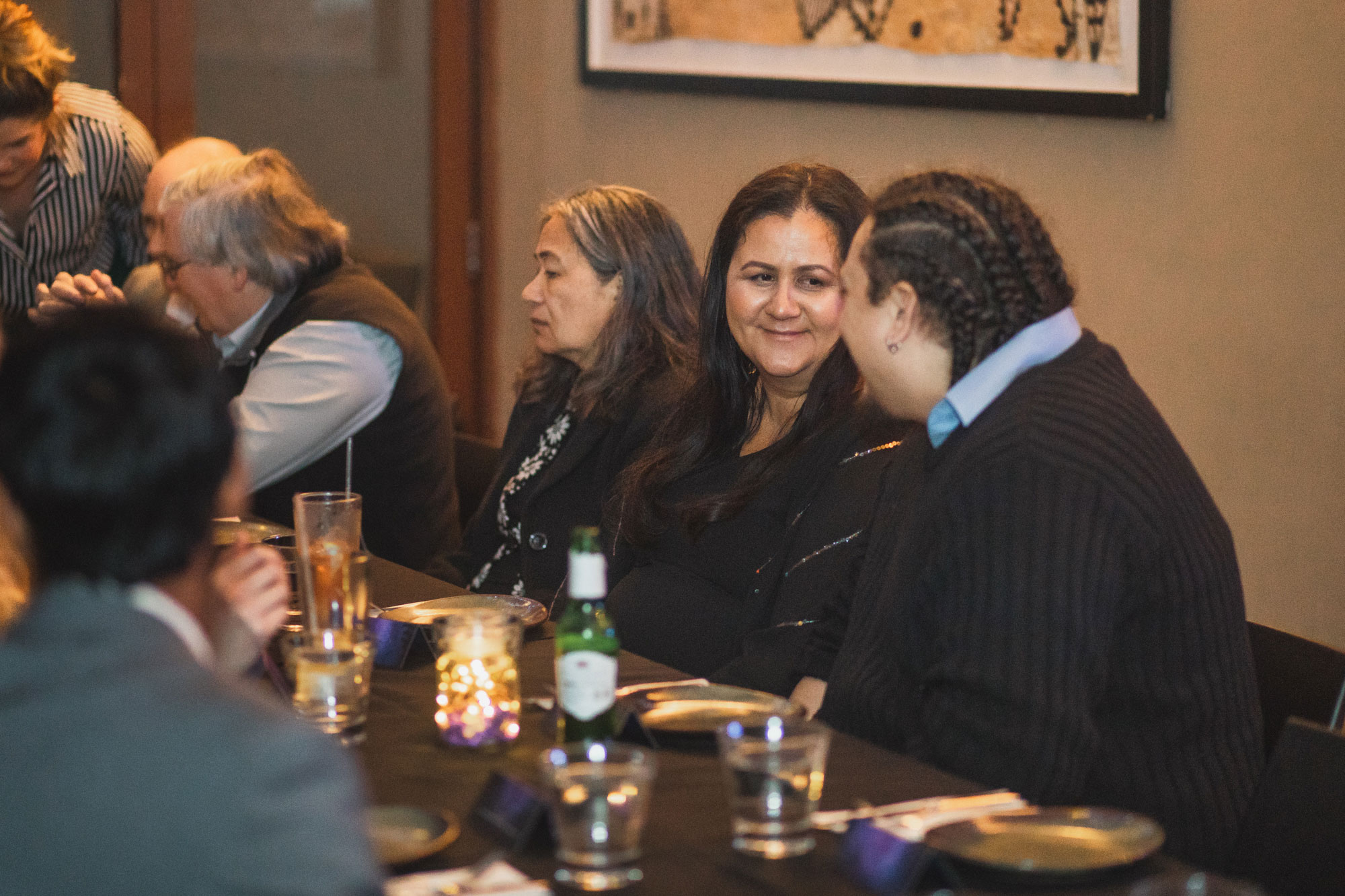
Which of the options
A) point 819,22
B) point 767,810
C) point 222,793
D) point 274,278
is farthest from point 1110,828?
point 819,22

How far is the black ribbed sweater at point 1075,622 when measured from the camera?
1.48 m

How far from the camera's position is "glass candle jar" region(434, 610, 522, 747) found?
1.56m

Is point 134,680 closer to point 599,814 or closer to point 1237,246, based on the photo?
point 599,814

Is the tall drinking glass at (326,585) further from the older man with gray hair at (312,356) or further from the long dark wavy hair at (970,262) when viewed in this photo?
the older man with gray hair at (312,356)

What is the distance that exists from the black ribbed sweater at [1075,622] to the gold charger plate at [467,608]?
575 mm

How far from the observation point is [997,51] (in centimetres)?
342

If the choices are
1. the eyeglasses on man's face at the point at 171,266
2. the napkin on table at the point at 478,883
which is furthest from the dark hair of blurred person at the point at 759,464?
the eyeglasses on man's face at the point at 171,266

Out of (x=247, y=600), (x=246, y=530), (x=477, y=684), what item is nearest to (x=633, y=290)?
(x=246, y=530)

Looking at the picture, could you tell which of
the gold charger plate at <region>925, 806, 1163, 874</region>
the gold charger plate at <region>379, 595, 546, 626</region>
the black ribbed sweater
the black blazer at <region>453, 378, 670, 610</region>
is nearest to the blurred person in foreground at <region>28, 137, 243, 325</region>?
the black blazer at <region>453, 378, 670, 610</region>

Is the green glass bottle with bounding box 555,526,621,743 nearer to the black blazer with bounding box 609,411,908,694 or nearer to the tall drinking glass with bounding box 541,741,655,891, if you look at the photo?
the tall drinking glass with bounding box 541,741,655,891

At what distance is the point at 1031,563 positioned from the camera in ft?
4.88

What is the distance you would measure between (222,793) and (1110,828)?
0.77 meters

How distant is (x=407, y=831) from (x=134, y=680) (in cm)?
40

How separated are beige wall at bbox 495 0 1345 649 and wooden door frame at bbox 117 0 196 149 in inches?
101
